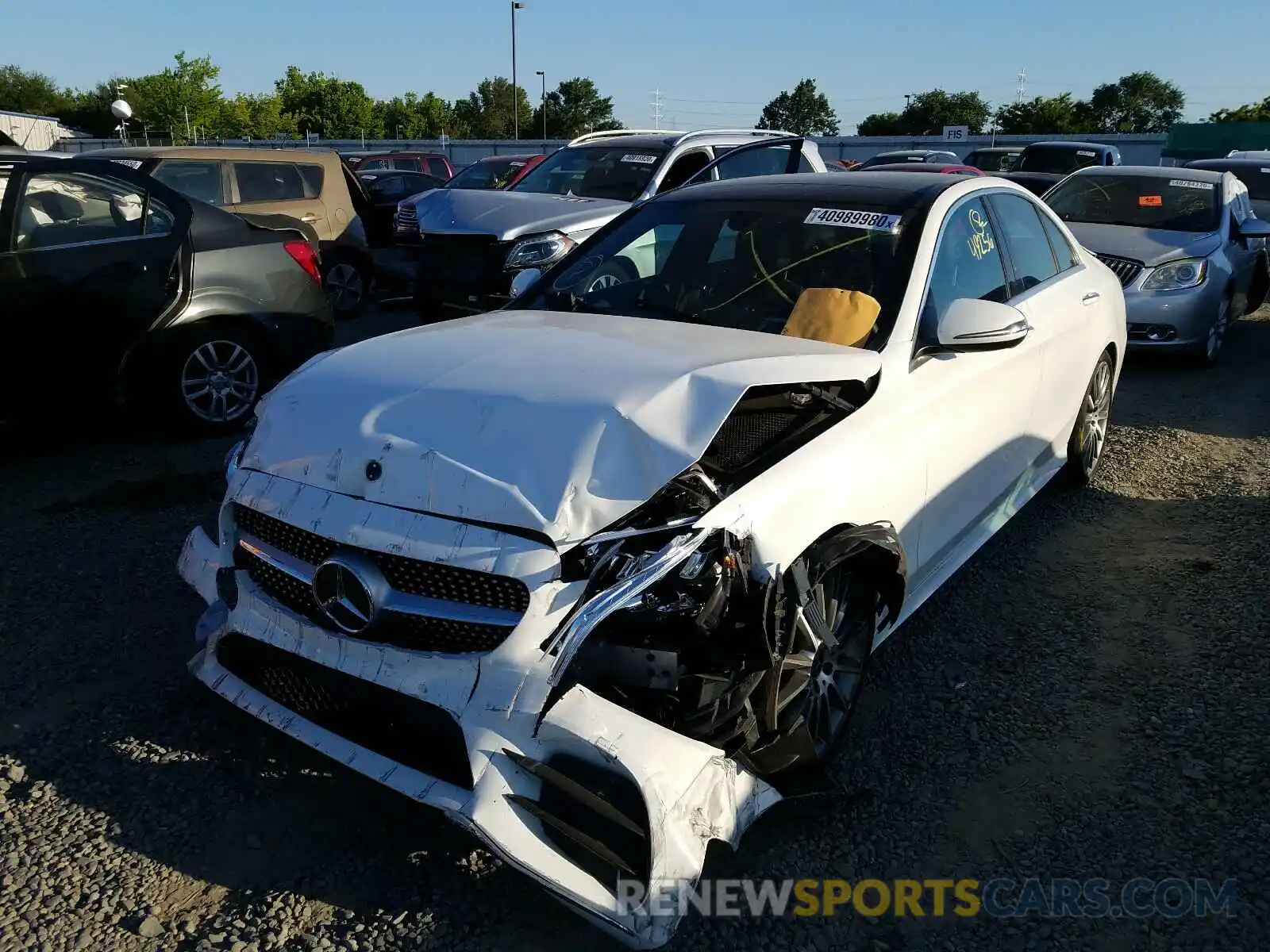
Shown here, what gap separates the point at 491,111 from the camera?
265 feet

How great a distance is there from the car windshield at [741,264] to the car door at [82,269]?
2.86 metres

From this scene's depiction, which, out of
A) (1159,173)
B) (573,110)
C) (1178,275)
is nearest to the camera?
(1178,275)

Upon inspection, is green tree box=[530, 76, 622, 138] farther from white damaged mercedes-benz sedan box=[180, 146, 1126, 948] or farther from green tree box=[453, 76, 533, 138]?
white damaged mercedes-benz sedan box=[180, 146, 1126, 948]

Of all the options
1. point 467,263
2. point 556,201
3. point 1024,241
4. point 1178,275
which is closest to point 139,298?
point 467,263

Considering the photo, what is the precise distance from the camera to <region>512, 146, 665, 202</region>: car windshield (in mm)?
8688

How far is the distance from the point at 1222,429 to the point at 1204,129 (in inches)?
1249

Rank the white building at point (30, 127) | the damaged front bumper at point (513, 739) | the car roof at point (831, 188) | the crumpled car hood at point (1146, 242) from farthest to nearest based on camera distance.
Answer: the white building at point (30, 127)
the crumpled car hood at point (1146, 242)
the car roof at point (831, 188)
the damaged front bumper at point (513, 739)

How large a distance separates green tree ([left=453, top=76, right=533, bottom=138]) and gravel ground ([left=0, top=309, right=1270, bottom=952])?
78.2 meters

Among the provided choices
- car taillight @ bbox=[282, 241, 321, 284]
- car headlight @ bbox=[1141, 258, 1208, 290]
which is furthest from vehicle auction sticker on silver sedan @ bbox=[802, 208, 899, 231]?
car headlight @ bbox=[1141, 258, 1208, 290]

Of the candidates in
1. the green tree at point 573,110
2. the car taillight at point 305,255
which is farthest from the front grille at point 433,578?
the green tree at point 573,110

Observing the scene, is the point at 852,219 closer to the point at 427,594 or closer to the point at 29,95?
the point at 427,594

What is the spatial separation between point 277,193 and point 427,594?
8766 millimetres

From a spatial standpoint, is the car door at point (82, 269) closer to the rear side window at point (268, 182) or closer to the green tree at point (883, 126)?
the rear side window at point (268, 182)

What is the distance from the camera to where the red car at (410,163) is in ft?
65.9
